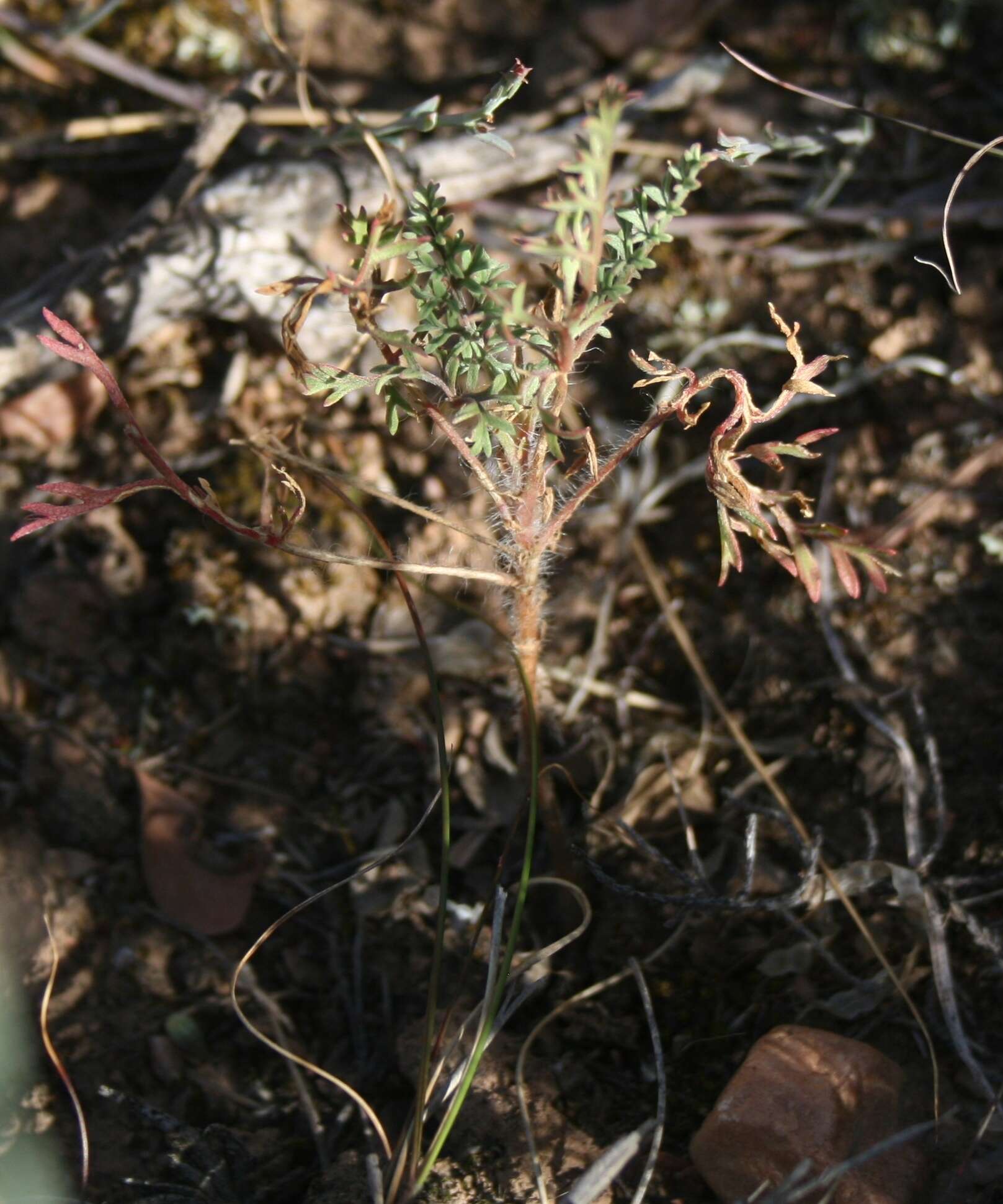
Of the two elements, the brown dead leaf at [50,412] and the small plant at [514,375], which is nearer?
the small plant at [514,375]

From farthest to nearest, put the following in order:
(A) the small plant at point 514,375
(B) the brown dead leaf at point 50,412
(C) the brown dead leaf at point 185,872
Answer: (B) the brown dead leaf at point 50,412 → (C) the brown dead leaf at point 185,872 → (A) the small plant at point 514,375

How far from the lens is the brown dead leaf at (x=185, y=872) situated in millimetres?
1974

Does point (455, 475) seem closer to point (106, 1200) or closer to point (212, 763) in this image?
point (212, 763)

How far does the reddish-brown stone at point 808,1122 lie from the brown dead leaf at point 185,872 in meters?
1.00

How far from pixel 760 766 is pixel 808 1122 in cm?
67

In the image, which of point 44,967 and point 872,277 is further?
point 872,277

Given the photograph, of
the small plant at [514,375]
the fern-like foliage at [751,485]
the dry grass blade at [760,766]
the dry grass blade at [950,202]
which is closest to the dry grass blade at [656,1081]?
the small plant at [514,375]

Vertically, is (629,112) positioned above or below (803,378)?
above

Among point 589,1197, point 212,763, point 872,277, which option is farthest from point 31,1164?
point 872,277

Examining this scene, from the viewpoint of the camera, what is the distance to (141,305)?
2.39 meters

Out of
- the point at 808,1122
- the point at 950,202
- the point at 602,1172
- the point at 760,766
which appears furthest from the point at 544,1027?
the point at 950,202

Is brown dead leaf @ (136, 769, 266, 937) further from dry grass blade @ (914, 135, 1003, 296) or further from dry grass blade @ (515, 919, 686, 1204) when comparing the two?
dry grass blade @ (914, 135, 1003, 296)

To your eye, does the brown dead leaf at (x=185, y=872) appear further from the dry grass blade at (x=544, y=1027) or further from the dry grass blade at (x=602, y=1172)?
the dry grass blade at (x=602, y=1172)

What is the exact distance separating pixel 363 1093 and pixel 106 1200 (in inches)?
17.5
